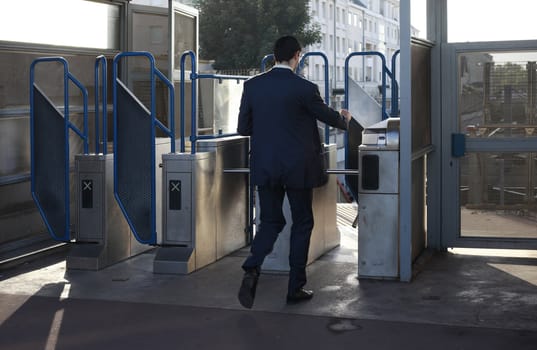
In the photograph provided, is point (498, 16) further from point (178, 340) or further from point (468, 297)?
point (178, 340)

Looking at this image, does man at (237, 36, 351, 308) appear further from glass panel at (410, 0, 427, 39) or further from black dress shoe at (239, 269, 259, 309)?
glass panel at (410, 0, 427, 39)

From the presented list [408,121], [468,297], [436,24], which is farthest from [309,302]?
[436,24]

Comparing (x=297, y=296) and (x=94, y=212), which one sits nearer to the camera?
(x=297, y=296)

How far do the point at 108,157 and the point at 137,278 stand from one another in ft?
3.63

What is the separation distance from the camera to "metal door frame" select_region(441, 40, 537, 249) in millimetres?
7520

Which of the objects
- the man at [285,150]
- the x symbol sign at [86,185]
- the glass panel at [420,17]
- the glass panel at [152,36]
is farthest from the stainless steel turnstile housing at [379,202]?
the glass panel at [152,36]

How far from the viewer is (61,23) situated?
28.8ft

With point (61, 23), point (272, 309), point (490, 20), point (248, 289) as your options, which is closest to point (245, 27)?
point (61, 23)

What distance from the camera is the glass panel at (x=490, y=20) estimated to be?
735 cm

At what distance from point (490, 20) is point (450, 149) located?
1.14m

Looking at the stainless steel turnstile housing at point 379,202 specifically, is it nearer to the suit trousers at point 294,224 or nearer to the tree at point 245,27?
the suit trousers at point 294,224

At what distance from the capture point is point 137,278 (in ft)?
22.5

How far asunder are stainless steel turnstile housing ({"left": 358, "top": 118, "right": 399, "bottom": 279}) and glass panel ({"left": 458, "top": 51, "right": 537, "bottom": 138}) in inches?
47.2

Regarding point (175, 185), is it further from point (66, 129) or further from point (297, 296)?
point (297, 296)
